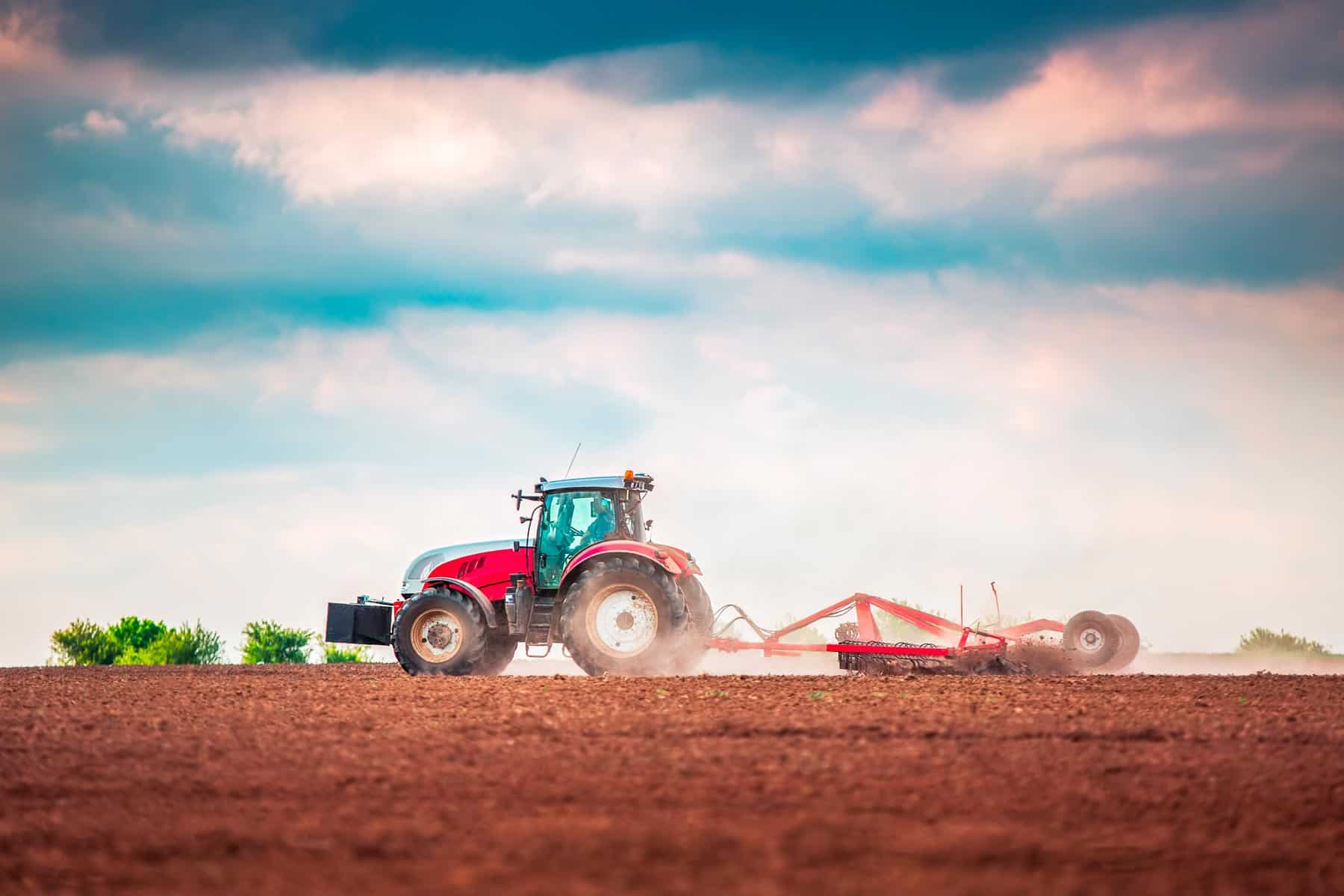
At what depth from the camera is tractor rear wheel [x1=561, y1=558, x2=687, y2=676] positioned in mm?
15016

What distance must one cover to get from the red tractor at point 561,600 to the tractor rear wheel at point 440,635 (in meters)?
0.01

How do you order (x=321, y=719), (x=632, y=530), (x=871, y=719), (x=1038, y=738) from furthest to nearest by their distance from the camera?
(x=632, y=530) < (x=321, y=719) < (x=871, y=719) < (x=1038, y=738)

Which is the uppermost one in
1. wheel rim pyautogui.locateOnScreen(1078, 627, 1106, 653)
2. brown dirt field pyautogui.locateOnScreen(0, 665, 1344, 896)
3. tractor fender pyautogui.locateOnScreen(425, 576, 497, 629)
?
tractor fender pyautogui.locateOnScreen(425, 576, 497, 629)

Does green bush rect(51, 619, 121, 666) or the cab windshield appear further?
green bush rect(51, 619, 121, 666)

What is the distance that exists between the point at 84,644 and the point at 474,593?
61.8 feet

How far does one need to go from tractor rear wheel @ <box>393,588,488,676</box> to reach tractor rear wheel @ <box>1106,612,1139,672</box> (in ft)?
29.4

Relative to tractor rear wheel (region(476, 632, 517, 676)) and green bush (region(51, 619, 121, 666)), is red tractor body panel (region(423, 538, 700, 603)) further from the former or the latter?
green bush (region(51, 619, 121, 666))

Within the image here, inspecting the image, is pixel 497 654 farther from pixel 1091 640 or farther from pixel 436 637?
pixel 1091 640

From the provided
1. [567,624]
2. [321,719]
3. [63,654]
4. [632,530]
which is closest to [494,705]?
[321,719]

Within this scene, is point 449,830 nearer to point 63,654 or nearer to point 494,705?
point 494,705

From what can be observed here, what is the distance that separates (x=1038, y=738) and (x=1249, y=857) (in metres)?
3.51

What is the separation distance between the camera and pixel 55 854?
20.5 ft

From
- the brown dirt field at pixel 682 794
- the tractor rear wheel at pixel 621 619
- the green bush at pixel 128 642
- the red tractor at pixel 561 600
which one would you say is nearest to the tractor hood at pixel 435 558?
the red tractor at pixel 561 600

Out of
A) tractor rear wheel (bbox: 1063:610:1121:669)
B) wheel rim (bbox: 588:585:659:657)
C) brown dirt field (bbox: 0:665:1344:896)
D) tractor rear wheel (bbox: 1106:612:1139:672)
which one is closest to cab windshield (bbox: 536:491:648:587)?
wheel rim (bbox: 588:585:659:657)
